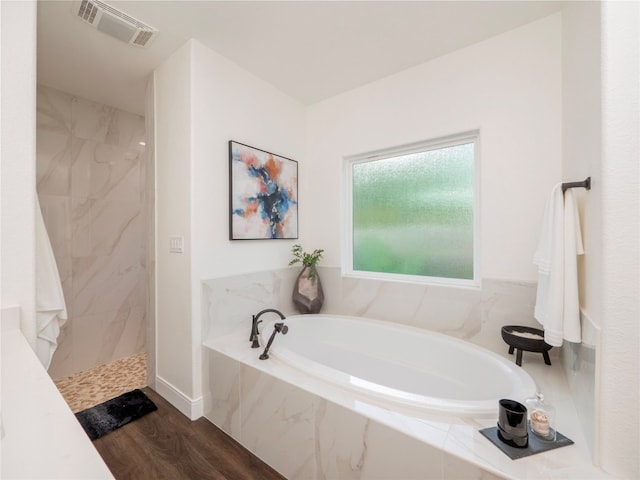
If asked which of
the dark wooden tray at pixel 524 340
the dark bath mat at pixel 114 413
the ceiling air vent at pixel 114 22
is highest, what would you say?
the ceiling air vent at pixel 114 22

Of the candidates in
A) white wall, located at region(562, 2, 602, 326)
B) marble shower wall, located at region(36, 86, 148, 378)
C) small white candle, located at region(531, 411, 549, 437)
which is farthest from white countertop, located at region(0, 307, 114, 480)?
marble shower wall, located at region(36, 86, 148, 378)

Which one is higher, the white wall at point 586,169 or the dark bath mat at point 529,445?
the white wall at point 586,169

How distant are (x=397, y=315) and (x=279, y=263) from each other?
1.13 m

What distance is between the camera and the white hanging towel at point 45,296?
131 cm

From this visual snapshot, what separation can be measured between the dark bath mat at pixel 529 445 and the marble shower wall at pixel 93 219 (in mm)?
Answer: 3065

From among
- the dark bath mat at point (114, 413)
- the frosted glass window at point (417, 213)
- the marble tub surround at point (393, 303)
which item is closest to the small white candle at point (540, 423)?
the marble tub surround at point (393, 303)

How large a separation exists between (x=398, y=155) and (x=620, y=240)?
174cm

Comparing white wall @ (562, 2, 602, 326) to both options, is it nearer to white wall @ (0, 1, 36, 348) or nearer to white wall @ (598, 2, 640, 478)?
white wall @ (598, 2, 640, 478)

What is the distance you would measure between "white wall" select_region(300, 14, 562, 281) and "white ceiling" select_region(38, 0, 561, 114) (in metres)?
0.12

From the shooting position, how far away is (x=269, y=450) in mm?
1522

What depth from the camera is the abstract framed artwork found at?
2178 millimetres

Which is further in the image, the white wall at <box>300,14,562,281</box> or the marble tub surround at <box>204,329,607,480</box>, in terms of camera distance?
the white wall at <box>300,14,562,281</box>

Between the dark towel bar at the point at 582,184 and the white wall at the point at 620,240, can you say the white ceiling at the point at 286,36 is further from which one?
the dark towel bar at the point at 582,184

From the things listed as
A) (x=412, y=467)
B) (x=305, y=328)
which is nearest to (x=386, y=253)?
(x=305, y=328)
